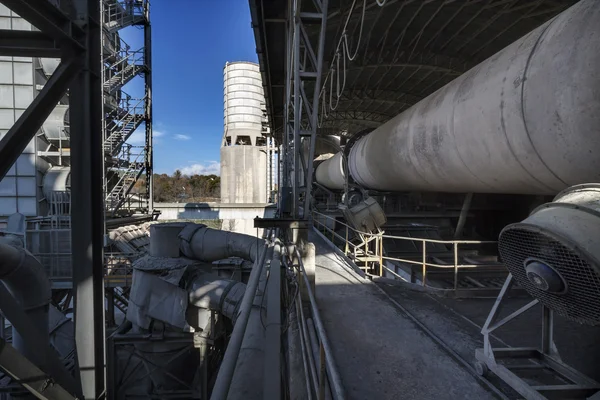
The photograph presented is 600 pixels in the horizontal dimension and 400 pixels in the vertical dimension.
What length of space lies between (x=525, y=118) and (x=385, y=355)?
2.63 metres

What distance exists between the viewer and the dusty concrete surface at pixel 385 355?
105 inches

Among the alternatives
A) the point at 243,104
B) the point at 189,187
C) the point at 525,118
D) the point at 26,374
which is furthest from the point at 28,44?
the point at 189,187

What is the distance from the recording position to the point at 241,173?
2453cm

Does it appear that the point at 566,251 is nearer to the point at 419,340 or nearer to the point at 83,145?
the point at 419,340

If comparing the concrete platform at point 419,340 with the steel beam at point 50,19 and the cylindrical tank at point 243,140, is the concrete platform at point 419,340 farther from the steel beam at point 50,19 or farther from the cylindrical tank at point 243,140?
the cylindrical tank at point 243,140

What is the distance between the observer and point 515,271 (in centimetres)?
215

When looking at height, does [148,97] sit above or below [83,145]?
above

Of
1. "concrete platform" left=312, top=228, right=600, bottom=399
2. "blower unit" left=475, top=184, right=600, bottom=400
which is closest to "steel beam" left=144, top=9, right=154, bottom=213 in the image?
"concrete platform" left=312, top=228, right=600, bottom=399

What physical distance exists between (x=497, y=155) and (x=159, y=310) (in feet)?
25.5

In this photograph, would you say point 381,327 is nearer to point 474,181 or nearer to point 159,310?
point 474,181

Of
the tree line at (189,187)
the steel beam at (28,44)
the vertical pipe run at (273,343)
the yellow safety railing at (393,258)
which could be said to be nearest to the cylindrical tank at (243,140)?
the yellow safety railing at (393,258)

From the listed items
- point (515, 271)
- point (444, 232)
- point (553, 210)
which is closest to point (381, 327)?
point (515, 271)

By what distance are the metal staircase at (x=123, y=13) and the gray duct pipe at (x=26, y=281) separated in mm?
13547

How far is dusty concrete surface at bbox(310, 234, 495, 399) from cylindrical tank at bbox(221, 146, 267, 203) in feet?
67.7
